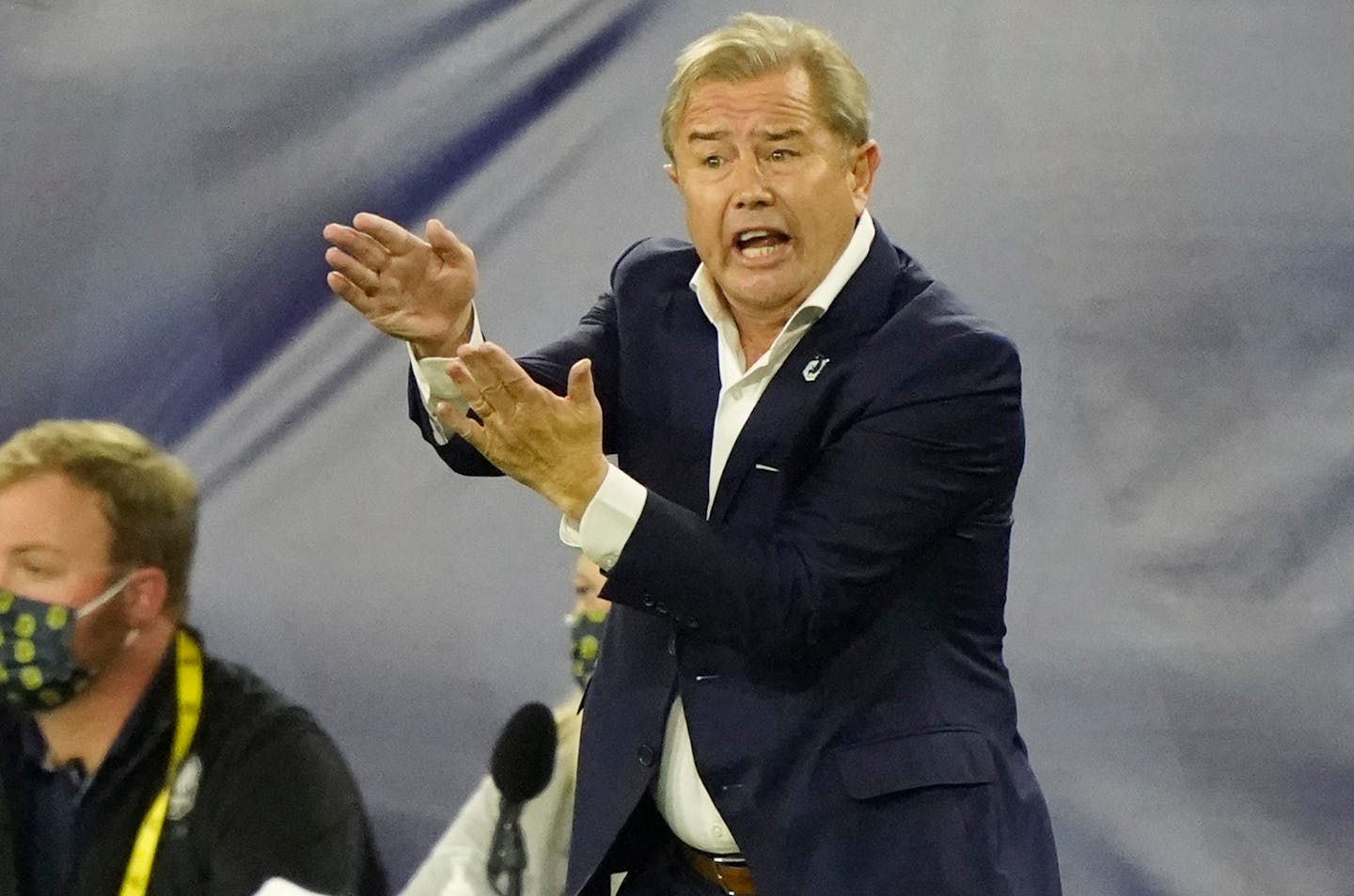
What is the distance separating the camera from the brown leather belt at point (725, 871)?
1536 millimetres

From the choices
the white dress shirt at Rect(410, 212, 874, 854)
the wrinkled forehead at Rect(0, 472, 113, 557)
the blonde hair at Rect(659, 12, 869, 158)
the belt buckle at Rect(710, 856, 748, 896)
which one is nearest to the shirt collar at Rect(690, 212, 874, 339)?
the white dress shirt at Rect(410, 212, 874, 854)

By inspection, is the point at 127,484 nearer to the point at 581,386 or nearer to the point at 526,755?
the point at 526,755

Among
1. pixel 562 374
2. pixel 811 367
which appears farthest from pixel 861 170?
pixel 562 374

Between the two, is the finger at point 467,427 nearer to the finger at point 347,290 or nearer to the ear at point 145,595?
the finger at point 347,290

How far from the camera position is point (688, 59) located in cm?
164

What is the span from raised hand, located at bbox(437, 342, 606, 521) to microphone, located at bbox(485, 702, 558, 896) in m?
1.25

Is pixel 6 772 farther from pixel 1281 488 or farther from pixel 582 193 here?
pixel 1281 488

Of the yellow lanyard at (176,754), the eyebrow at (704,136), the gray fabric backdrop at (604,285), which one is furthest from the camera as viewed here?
the gray fabric backdrop at (604,285)

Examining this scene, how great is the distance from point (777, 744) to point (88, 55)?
196 centimetres

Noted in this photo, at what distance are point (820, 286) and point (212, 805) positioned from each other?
1175 millimetres

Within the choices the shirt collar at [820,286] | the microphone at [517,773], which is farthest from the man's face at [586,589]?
the shirt collar at [820,286]

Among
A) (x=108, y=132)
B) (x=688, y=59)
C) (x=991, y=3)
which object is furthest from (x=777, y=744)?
(x=108, y=132)

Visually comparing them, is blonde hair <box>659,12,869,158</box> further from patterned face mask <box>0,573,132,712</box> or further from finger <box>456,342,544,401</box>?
patterned face mask <box>0,573,132,712</box>

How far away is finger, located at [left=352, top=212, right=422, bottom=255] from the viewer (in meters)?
1.53
